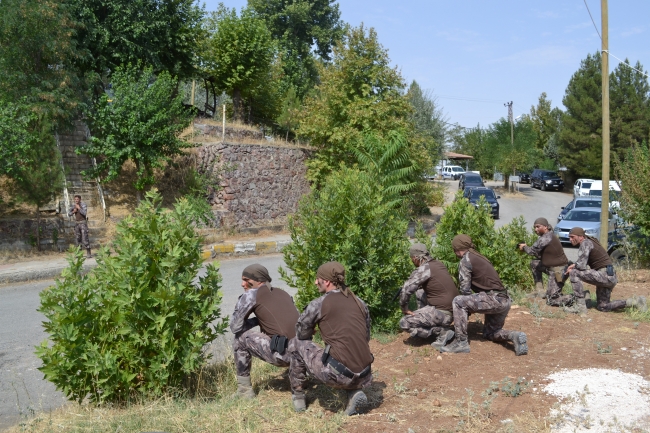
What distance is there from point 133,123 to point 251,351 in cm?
1505

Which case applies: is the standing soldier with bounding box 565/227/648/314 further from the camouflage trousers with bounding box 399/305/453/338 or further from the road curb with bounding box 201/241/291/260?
the road curb with bounding box 201/241/291/260

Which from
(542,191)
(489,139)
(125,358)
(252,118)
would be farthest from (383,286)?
(542,191)

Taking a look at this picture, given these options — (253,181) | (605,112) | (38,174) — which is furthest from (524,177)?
(38,174)

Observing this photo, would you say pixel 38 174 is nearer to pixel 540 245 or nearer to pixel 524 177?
pixel 540 245

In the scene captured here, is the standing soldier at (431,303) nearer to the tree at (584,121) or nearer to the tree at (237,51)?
the tree at (237,51)

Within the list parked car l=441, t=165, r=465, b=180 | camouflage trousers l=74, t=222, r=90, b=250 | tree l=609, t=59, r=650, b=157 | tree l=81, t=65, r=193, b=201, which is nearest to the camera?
camouflage trousers l=74, t=222, r=90, b=250

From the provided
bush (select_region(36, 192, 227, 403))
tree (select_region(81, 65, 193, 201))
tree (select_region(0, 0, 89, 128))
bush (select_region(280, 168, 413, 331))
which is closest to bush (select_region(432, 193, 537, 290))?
bush (select_region(280, 168, 413, 331))

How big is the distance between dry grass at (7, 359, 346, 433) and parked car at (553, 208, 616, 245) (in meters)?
16.7

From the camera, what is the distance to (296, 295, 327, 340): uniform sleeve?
527 cm

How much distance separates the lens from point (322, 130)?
81.5 ft

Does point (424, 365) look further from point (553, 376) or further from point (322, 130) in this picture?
point (322, 130)

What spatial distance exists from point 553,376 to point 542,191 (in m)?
56.6

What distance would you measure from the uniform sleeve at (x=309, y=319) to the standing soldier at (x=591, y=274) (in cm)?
502

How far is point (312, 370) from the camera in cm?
Answer: 521
